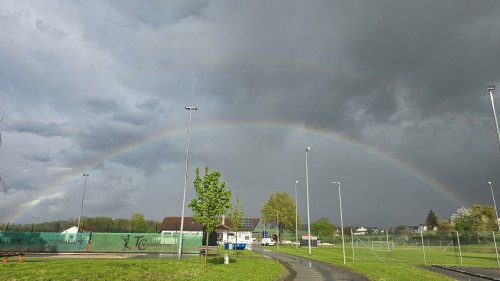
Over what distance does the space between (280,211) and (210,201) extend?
219 ft

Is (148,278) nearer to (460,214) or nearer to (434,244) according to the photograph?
(434,244)

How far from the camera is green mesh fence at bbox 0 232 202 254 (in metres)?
41.7

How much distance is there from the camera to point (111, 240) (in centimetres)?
4556

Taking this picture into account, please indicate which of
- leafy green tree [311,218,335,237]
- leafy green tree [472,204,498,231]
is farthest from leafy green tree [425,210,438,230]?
leafy green tree [472,204,498,231]

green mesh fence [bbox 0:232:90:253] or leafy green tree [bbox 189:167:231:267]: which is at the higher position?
leafy green tree [bbox 189:167:231:267]

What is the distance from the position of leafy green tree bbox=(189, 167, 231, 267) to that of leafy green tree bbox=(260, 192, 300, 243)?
6575 centimetres

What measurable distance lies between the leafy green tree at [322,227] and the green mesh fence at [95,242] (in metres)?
96.8

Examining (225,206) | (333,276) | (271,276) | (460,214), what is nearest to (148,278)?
(271,276)

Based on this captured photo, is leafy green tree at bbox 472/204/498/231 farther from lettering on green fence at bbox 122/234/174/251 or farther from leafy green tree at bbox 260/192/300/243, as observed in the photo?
lettering on green fence at bbox 122/234/174/251

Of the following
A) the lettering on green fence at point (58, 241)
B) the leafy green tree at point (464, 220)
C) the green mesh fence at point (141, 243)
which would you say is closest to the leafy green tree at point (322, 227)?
the leafy green tree at point (464, 220)

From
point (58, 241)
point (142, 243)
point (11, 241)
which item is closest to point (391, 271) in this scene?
point (142, 243)

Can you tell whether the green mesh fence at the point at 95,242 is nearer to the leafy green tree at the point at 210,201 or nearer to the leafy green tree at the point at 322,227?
the leafy green tree at the point at 210,201

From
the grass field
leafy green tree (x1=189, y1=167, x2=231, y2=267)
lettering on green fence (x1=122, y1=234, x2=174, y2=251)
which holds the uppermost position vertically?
leafy green tree (x1=189, y1=167, x2=231, y2=267)

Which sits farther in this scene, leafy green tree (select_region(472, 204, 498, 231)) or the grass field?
leafy green tree (select_region(472, 204, 498, 231))
